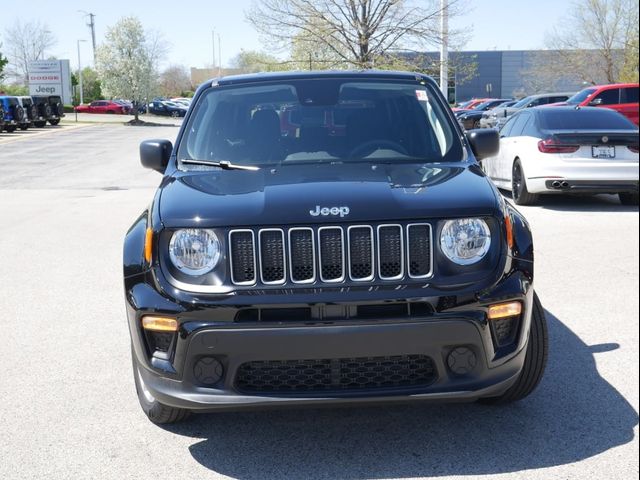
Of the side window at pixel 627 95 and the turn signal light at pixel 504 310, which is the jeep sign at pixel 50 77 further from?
the turn signal light at pixel 504 310

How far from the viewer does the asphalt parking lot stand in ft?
11.6

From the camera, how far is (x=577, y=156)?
11094 millimetres

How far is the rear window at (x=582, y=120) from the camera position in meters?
11.7

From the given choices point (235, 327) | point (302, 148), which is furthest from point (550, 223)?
point (235, 327)

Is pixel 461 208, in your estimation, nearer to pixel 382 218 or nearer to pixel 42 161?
pixel 382 218

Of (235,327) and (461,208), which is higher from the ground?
(461,208)

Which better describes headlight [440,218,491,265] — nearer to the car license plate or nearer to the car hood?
the car hood

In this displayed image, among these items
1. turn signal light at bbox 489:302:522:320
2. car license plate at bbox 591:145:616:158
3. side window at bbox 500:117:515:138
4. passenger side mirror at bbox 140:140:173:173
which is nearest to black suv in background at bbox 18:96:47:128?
side window at bbox 500:117:515:138

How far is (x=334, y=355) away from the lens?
130 inches

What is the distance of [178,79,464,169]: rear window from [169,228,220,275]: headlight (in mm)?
1102

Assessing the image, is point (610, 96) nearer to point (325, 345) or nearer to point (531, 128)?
point (531, 128)

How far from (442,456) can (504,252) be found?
0.91 meters

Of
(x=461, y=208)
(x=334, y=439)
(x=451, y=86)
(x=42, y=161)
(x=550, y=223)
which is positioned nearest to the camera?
(x=461, y=208)

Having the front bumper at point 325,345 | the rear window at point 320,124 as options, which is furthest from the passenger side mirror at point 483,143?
the front bumper at point 325,345
